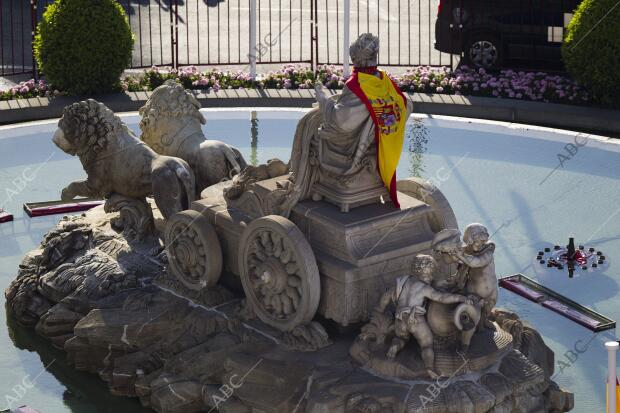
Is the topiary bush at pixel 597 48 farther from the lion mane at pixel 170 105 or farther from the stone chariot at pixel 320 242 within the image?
the stone chariot at pixel 320 242

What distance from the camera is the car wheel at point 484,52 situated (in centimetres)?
2272

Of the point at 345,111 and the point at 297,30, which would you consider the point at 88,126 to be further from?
the point at 297,30

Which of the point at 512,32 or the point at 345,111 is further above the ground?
the point at 512,32

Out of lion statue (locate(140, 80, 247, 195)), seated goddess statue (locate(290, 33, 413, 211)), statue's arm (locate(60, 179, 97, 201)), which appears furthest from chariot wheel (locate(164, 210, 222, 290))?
statue's arm (locate(60, 179, 97, 201))

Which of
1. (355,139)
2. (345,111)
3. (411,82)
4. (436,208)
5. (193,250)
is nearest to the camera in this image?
(345,111)

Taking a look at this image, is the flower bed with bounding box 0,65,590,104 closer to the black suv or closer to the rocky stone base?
the black suv

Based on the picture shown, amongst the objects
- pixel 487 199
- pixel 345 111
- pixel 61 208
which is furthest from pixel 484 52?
pixel 345 111

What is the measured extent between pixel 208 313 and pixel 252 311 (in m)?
0.50

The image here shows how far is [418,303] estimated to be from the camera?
10312 mm

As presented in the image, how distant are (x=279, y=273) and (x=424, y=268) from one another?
144 cm

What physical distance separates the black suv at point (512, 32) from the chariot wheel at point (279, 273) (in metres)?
12.2

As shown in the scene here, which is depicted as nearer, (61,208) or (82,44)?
(61,208)

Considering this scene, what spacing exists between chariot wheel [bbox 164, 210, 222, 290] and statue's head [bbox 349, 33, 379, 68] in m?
2.24

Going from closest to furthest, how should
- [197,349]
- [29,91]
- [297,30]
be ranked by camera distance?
[197,349] < [29,91] < [297,30]
